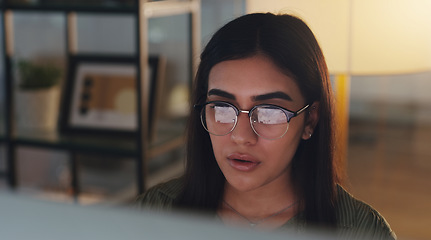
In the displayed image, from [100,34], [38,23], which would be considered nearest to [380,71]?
[100,34]

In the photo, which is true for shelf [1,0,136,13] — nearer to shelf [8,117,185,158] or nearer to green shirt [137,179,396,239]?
shelf [8,117,185,158]

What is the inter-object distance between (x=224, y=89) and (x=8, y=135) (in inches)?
53.3

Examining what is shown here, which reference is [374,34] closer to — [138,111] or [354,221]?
[354,221]

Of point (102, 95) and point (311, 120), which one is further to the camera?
point (102, 95)

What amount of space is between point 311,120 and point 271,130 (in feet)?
0.24

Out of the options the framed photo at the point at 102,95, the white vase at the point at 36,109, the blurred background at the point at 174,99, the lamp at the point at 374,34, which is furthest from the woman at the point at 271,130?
the white vase at the point at 36,109

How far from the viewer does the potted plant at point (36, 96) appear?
6.26 ft

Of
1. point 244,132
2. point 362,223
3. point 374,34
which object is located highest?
point 374,34

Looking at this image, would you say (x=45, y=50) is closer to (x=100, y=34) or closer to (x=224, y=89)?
(x=100, y=34)

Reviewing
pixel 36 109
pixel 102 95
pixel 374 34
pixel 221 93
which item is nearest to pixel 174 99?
pixel 102 95

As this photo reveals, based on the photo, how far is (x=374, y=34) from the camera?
102 cm

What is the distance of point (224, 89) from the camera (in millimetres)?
A: 673

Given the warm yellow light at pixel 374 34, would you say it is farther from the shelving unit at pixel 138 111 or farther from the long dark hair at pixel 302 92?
the shelving unit at pixel 138 111

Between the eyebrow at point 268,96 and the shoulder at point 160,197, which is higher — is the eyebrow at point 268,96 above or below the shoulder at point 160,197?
above
